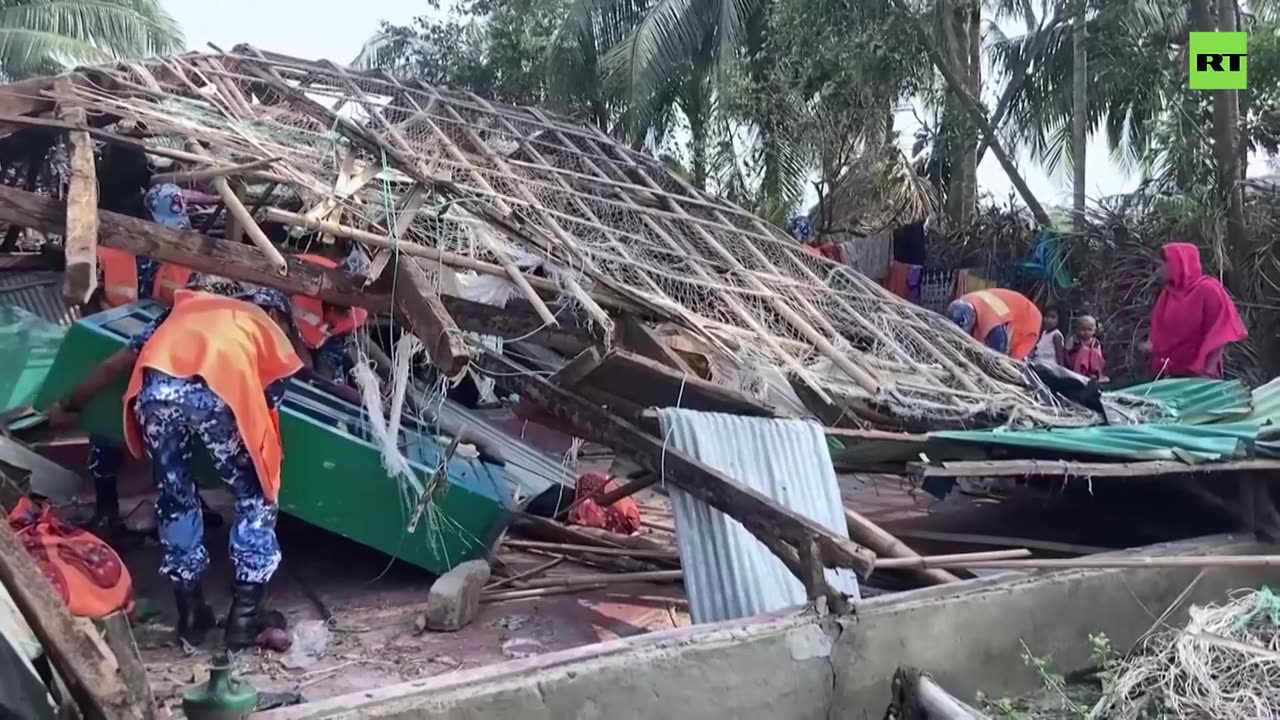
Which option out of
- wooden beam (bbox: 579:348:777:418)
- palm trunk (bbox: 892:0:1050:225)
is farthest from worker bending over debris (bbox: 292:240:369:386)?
palm trunk (bbox: 892:0:1050:225)

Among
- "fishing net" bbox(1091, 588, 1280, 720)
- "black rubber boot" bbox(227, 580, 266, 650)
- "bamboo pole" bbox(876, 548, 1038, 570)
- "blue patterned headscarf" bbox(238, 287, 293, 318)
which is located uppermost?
"blue patterned headscarf" bbox(238, 287, 293, 318)

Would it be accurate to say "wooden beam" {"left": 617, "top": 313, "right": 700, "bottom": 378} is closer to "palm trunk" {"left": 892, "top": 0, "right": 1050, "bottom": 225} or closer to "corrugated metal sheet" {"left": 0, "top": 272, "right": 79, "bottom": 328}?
"corrugated metal sheet" {"left": 0, "top": 272, "right": 79, "bottom": 328}

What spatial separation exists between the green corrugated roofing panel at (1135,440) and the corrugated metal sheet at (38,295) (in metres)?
6.76

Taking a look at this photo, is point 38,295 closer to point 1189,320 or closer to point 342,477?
point 342,477

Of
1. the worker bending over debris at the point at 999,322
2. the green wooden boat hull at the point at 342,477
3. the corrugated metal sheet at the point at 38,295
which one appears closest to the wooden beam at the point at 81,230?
the green wooden boat hull at the point at 342,477

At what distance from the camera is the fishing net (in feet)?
12.4

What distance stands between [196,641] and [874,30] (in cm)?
948

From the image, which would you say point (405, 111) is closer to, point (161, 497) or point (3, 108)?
point (3, 108)

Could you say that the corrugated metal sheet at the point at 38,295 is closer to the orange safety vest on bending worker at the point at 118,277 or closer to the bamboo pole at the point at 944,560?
the orange safety vest on bending worker at the point at 118,277

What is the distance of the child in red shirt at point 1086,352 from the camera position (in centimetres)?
815

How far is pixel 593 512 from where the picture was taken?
20.3ft

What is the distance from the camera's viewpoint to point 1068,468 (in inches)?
189

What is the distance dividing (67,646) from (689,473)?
90.4 inches

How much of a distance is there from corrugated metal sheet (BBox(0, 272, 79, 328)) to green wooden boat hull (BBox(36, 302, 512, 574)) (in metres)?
3.41
